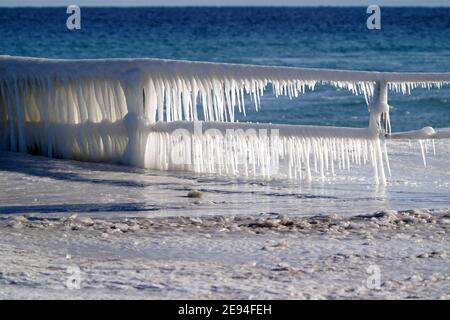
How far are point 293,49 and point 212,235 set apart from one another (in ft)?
84.4

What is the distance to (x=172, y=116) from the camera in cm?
700

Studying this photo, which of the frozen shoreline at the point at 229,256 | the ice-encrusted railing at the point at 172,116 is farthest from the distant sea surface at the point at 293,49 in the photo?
the frozen shoreline at the point at 229,256

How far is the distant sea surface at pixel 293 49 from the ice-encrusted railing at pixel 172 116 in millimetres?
6780

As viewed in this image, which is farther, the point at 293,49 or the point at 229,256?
the point at 293,49

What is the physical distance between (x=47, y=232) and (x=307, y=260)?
1402 mm

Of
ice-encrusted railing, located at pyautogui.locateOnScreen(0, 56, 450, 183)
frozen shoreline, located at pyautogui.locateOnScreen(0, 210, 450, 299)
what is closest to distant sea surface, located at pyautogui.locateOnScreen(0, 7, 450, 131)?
ice-encrusted railing, located at pyautogui.locateOnScreen(0, 56, 450, 183)

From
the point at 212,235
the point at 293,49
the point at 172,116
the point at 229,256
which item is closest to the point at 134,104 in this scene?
the point at 172,116

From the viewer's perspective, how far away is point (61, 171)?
6.73 m

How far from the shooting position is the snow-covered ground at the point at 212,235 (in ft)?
12.9

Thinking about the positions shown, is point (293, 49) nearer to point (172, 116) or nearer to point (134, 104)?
point (172, 116)

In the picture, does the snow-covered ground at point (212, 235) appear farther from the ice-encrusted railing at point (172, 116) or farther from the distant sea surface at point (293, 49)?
the distant sea surface at point (293, 49)

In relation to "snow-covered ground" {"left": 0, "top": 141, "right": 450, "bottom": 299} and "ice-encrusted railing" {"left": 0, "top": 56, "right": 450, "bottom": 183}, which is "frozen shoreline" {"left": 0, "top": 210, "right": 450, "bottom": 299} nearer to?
"snow-covered ground" {"left": 0, "top": 141, "right": 450, "bottom": 299}
